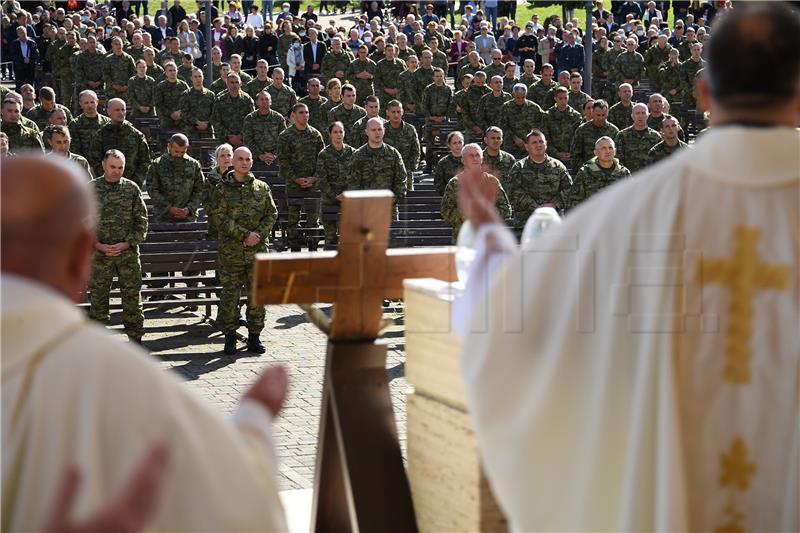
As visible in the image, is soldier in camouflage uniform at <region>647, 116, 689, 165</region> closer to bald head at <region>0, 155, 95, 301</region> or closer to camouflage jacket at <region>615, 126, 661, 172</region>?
camouflage jacket at <region>615, 126, 661, 172</region>

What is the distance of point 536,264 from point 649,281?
27 cm

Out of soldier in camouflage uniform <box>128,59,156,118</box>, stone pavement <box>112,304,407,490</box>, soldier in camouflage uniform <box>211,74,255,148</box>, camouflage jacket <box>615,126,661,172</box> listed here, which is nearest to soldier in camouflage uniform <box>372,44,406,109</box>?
soldier in camouflage uniform <box>128,59,156,118</box>

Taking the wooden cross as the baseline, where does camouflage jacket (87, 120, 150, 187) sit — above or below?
above

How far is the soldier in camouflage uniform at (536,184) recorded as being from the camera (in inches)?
551

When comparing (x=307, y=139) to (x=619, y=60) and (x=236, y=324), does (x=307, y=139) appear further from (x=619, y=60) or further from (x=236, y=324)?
(x=619, y=60)

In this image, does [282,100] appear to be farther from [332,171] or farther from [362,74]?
[332,171]

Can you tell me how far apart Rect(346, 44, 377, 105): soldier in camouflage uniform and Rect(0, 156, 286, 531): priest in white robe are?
2272 centimetres

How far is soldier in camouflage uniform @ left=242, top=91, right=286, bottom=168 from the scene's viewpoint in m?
17.8

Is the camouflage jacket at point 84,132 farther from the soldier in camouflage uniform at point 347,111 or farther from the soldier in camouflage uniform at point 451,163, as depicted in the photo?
the soldier in camouflage uniform at point 347,111

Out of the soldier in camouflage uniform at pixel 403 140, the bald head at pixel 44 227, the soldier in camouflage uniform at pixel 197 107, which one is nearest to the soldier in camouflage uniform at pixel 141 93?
the soldier in camouflage uniform at pixel 197 107

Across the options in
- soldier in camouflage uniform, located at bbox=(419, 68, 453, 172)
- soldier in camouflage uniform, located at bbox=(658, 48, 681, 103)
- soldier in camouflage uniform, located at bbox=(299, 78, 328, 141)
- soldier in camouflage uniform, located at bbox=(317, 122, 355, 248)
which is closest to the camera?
soldier in camouflage uniform, located at bbox=(317, 122, 355, 248)

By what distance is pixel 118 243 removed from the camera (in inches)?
457

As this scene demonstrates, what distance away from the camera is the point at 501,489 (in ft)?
10.9

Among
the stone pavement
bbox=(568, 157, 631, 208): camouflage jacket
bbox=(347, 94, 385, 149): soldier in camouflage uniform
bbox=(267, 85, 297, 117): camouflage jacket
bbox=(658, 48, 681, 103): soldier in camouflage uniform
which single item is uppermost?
bbox=(658, 48, 681, 103): soldier in camouflage uniform
